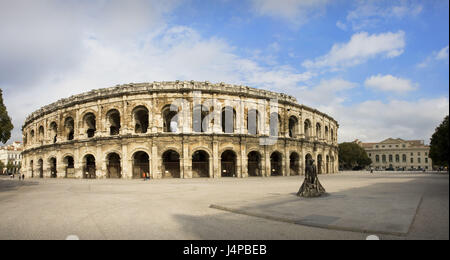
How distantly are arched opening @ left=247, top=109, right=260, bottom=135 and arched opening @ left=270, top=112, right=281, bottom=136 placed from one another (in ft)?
6.71

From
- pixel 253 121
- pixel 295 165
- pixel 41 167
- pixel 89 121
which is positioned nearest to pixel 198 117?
pixel 253 121

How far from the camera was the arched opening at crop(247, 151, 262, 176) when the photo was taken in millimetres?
29650

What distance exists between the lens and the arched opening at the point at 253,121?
97.7 ft

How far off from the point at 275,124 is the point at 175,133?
1181cm

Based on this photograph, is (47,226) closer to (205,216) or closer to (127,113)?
(205,216)

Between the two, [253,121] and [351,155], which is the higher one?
[253,121]

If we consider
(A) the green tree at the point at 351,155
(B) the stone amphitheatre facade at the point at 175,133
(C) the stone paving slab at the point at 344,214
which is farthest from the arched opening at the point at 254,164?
(A) the green tree at the point at 351,155

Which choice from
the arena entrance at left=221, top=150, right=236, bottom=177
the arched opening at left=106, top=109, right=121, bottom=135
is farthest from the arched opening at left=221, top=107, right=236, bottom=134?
the arched opening at left=106, top=109, right=121, bottom=135

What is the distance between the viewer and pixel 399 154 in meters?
81.6

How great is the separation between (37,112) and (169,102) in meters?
22.2

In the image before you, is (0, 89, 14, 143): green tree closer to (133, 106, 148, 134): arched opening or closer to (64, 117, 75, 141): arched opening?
(133, 106, 148, 134): arched opening

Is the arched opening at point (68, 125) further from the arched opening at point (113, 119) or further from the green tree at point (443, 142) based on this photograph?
the green tree at point (443, 142)

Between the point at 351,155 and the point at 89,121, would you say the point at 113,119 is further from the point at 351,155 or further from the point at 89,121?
the point at 351,155
